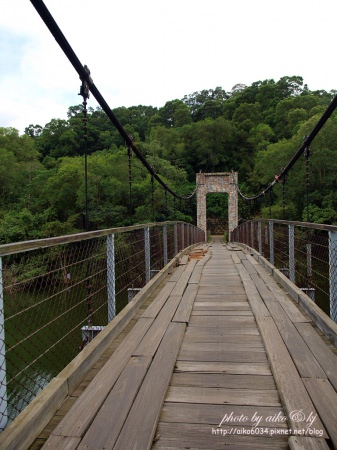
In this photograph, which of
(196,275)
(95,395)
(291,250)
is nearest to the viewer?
(95,395)

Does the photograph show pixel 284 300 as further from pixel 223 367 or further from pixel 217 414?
pixel 217 414

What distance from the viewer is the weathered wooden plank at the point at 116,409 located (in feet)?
2.75

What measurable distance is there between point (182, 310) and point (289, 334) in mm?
641

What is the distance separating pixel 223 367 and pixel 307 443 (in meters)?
0.46

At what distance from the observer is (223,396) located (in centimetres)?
104

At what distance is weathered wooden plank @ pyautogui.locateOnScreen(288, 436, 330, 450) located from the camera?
0.78m

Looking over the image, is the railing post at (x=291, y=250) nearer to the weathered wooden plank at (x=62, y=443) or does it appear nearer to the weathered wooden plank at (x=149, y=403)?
the weathered wooden plank at (x=149, y=403)


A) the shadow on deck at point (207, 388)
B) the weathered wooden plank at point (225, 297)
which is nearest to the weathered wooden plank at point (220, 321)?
the shadow on deck at point (207, 388)

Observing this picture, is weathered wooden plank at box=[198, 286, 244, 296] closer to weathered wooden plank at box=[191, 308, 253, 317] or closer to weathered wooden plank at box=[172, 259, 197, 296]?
weathered wooden plank at box=[172, 259, 197, 296]

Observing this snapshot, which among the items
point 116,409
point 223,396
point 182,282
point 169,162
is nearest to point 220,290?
point 182,282

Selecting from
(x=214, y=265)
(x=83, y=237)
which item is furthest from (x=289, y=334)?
(x=214, y=265)

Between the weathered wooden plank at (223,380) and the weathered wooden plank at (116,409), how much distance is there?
0.43ft

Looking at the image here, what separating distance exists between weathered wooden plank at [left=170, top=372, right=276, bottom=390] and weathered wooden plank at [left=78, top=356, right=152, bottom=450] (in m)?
0.13

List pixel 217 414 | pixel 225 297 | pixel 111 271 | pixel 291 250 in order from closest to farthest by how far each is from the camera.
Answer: pixel 217 414
pixel 111 271
pixel 225 297
pixel 291 250
